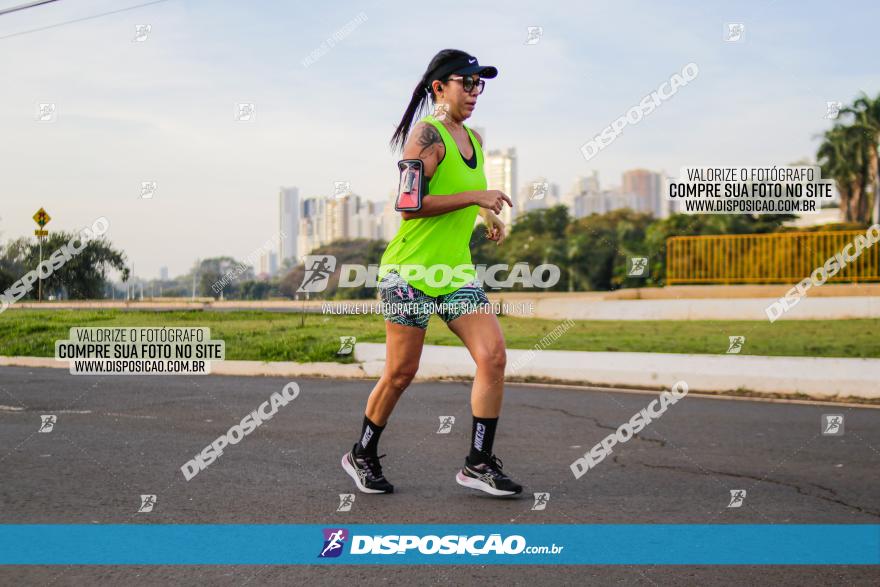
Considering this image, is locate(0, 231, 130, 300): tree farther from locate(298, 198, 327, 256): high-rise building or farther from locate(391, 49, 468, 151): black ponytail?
locate(298, 198, 327, 256): high-rise building

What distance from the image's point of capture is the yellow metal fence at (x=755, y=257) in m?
23.0

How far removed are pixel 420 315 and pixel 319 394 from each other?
5.29 meters

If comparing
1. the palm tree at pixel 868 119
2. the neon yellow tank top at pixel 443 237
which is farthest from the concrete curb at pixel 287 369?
the palm tree at pixel 868 119

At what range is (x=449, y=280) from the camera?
452 cm

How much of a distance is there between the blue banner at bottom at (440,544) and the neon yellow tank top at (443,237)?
50.1 inches

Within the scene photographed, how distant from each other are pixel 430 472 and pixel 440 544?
5.23 ft

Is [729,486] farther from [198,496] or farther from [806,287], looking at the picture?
[806,287]

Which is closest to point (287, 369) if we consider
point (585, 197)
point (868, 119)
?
point (868, 119)

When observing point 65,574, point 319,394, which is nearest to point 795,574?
point 65,574

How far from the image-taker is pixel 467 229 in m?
4.62

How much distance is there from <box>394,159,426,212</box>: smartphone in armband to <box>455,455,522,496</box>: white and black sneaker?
1421 millimetres

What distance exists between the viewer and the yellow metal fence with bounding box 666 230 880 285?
2298cm

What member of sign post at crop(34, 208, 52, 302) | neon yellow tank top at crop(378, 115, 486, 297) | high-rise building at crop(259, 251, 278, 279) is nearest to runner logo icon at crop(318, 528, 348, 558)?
neon yellow tank top at crop(378, 115, 486, 297)

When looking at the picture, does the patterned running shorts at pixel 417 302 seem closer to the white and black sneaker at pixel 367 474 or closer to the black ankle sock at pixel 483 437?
the black ankle sock at pixel 483 437
